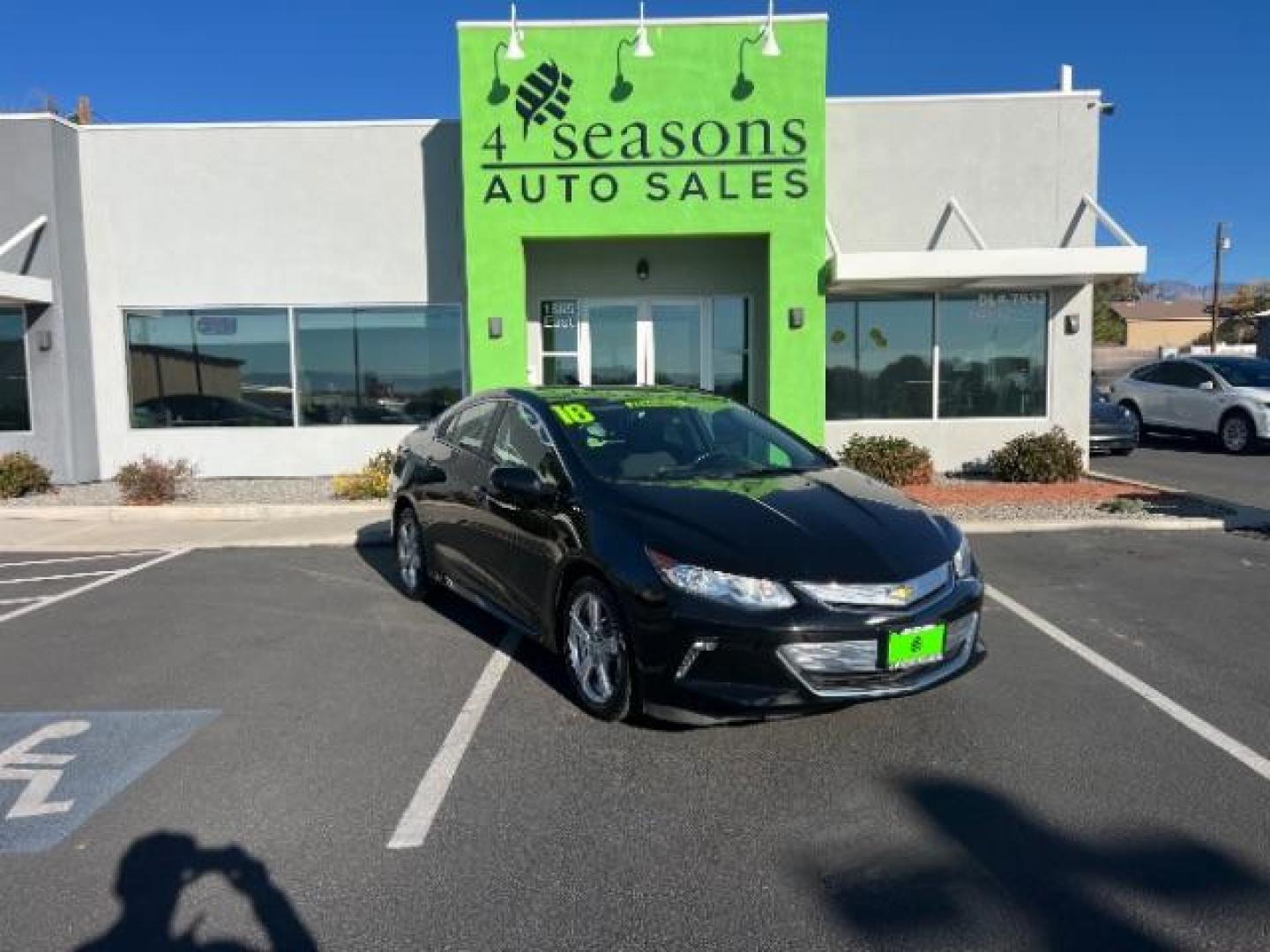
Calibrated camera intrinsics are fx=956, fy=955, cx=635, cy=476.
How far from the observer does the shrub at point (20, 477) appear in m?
12.0

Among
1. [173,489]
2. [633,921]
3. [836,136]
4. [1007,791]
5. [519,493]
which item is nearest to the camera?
[633,921]

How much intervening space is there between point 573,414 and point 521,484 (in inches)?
27.3

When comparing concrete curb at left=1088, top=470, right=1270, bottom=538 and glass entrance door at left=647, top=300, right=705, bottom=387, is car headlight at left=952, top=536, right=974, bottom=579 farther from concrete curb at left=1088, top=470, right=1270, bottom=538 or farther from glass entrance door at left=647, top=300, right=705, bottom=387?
glass entrance door at left=647, top=300, right=705, bottom=387

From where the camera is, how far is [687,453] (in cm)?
544

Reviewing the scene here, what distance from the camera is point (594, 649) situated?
4559 mm

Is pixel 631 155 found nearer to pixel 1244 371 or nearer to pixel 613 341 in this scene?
pixel 613 341

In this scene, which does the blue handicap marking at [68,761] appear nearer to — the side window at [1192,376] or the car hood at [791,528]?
the car hood at [791,528]

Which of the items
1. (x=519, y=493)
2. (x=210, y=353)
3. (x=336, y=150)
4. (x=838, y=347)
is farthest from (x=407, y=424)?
(x=519, y=493)

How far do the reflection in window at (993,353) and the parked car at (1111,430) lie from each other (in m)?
2.95

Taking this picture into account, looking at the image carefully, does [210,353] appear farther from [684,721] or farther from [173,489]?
[684,721]

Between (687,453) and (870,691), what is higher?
(687,453)

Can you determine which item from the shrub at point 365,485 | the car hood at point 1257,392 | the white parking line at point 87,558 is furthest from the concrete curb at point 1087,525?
the car hood at point 1257,392

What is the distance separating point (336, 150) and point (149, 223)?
2.84m

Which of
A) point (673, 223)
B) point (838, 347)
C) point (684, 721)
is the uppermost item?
point (673, 223)
